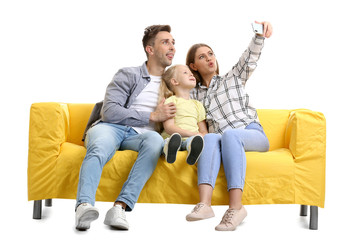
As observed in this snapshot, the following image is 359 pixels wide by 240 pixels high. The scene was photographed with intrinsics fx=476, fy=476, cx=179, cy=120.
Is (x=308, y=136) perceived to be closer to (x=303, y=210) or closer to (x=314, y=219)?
(x=314, y=219)

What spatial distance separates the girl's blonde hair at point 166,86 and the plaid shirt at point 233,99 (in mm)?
269

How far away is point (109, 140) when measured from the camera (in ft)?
9.60

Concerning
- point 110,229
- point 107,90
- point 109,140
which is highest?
point 107,90

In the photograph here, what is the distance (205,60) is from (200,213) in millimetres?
1276

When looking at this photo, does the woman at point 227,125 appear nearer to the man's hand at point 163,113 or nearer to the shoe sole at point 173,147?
the shoe sole at point 173,147

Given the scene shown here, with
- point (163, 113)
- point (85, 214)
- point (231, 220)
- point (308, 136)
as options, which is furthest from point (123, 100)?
point (308, 136)

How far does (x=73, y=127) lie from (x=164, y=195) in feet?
Answer: 3.49

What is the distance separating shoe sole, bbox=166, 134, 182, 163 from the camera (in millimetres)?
2723

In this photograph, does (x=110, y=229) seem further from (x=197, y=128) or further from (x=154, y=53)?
(x=154, y=53)

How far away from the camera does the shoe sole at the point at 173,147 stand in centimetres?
272

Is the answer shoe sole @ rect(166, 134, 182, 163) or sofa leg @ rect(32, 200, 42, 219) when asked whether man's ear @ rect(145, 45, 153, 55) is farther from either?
sofa leg @ rect(32, 200, 42, 219)

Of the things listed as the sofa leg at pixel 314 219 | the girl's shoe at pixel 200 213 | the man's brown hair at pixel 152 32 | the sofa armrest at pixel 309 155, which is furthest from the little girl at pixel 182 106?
the sofa leg at pixel 314 219

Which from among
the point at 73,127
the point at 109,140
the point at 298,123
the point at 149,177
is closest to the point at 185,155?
the point at 149,177

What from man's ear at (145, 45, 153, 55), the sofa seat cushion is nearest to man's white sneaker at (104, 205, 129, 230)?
the sofa seat cushion
